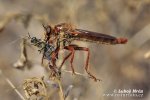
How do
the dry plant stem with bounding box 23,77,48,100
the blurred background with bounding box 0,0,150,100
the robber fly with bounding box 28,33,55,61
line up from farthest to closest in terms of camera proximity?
the blurred background with bounding box 0,0,150,100
the robber fly with bounding box 28,33,55,61
the dry plant stem with bounding box 23,77,48,100

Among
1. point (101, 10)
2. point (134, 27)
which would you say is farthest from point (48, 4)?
point (134, 27)

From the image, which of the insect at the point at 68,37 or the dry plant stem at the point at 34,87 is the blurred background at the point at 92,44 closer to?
the insect at the point at 68,37

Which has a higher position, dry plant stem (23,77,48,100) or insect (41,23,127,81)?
insect (41,23,127,81)

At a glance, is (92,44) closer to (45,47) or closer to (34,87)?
(45,47)

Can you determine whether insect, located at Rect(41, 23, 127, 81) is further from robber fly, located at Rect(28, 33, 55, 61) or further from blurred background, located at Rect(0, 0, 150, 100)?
blurred background, located at Rect(0, 0, 150, 100)

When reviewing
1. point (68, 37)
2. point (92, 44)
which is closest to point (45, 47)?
point (68, 37)

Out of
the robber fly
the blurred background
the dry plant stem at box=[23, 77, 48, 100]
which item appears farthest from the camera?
the blurred background

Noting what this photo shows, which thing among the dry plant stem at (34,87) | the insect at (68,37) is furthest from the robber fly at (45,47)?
the dry plant stem at (34,87)

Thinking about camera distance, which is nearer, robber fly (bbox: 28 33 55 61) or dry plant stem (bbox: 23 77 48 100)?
dry plant stem (bbox: 23 77 48 100)

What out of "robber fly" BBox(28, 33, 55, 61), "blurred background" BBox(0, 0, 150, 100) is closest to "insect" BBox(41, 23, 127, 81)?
"robber fly" BBox(28, 33, 55, 61)
